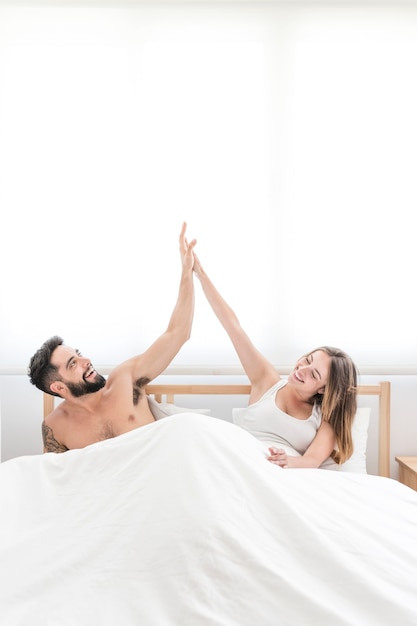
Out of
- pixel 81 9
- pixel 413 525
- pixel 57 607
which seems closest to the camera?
pixel 57 607

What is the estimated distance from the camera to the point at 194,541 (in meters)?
1.25

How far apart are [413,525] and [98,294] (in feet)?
5.28

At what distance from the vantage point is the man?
2.39 m

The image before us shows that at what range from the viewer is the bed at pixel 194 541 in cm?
112

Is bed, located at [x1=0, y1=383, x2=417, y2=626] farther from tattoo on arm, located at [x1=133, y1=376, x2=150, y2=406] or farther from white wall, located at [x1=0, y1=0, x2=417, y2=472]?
white wall, located at [x1=0, y1=0, x2=417, y2=472]

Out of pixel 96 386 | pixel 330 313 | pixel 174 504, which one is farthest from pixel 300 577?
pixel 330 313

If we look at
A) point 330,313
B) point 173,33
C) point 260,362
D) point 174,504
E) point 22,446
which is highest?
point 173,33

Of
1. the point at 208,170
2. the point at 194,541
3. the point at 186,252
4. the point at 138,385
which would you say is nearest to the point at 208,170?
the point at 208,170

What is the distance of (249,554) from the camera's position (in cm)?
121

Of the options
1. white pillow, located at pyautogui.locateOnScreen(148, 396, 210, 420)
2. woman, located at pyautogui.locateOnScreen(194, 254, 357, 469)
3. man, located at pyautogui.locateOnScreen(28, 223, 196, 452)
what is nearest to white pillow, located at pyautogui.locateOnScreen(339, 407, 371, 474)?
woman, located at pyautogui.locateOnScreen(194, 254, 357, 469)

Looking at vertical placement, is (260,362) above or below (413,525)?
above

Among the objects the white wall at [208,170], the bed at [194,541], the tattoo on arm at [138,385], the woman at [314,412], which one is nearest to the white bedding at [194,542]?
the bed at [194,541]

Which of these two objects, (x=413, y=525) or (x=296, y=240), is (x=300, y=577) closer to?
(x=413, y=525)

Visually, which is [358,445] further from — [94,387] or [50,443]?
[50,443]
